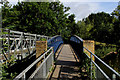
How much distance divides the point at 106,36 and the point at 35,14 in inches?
569

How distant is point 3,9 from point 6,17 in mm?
195

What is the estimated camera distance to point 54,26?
22.8 metres

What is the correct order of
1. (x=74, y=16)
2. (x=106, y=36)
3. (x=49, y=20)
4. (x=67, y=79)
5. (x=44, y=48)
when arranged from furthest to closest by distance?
(x=74, y=16) < (x=106, y=36) < (x=49, y=20) < (x=44, y=48) < (x=67, y=79)

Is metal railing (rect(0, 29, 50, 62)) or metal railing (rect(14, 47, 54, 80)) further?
metal railing (rect(0, 29, 50, 62))

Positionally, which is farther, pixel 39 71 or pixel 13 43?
pixel 13 43

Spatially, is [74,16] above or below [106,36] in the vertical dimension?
above

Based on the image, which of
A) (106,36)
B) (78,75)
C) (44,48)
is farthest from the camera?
(106,36)

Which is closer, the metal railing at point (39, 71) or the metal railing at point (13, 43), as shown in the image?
the metal railing at point (39, 71)

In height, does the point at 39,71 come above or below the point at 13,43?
below

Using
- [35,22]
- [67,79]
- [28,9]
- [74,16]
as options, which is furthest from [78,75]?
[74,16]

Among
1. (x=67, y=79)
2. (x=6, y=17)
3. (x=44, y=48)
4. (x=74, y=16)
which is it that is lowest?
(x=67, y=79)

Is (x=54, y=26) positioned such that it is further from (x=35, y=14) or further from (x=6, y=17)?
(x=6, y=17)

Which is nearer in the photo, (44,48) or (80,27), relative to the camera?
(44,48)

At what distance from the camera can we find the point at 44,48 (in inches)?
239
